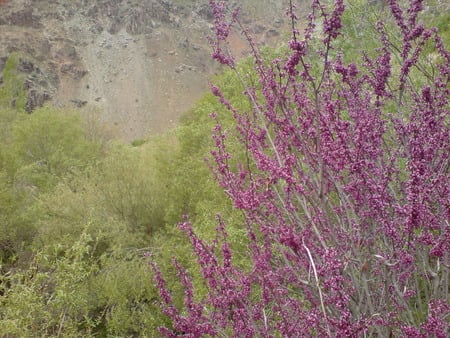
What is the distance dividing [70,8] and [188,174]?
395ft

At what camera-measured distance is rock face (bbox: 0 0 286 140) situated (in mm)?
101688

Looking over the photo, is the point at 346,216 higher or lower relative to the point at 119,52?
higher

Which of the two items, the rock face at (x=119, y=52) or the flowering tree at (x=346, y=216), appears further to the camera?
the rock face at (x=119, y=52)

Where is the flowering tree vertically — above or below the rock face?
above

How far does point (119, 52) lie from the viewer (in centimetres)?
11881

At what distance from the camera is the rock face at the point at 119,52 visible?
101688 mm

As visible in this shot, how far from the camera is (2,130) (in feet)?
128

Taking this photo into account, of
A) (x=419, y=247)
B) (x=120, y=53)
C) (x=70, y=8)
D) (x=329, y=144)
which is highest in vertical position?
(x=329, y=144)

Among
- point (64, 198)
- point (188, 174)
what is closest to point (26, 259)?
point (64, 198)

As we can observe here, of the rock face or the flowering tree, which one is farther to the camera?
the rock face

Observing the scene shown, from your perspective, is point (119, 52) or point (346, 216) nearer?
point (346, 216)

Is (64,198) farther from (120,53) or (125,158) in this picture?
(120,53)

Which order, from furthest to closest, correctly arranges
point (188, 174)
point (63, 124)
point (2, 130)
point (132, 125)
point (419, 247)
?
point (132, 125)
point (2, 130)
point (63, 124)
point (188, 174)
point (419, 247)

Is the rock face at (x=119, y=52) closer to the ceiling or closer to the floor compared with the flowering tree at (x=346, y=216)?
closer to the floor
